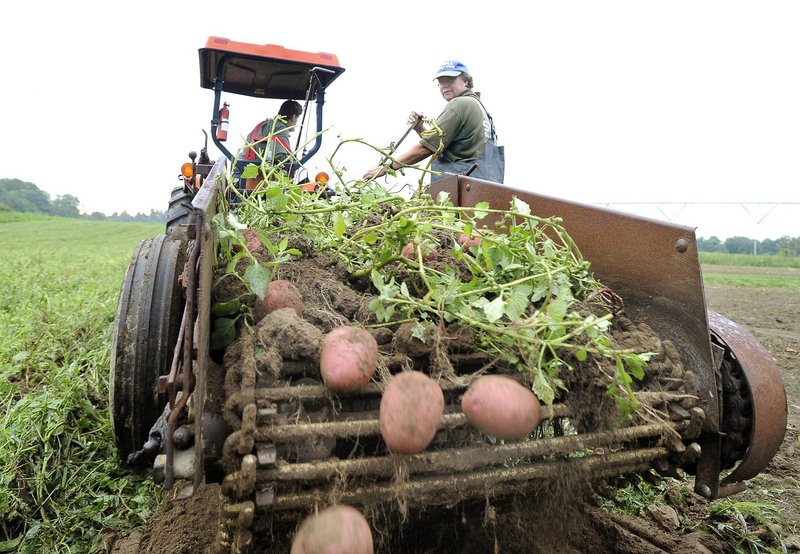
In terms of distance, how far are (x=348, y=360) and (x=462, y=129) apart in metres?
3.08

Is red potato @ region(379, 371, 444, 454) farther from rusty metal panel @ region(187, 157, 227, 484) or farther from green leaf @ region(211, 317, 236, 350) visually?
green leaf @ region(211, 317, 236, 350)

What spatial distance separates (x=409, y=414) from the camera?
1446 mm

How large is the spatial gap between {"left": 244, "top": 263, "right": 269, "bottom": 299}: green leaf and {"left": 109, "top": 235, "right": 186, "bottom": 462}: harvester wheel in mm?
→ 762

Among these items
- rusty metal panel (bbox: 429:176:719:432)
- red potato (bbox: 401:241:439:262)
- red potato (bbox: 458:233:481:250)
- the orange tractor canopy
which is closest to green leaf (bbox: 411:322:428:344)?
red potato (bbox: 401:241:439:262)

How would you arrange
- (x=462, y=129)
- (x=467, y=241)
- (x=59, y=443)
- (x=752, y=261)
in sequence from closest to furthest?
(x=467, y=241), (x=59, y=443), (x=462, y=129), (x=752, y=261)

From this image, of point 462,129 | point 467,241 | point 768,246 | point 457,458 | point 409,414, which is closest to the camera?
point 409,414

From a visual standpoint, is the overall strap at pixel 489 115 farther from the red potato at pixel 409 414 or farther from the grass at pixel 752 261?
the grass at pixel 752 261

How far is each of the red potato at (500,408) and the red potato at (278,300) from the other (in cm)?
70

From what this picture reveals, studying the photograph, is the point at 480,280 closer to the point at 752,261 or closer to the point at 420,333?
the point at 420,333

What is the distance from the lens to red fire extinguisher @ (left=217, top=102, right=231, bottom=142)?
5598mm

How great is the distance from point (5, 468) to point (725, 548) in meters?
3.30

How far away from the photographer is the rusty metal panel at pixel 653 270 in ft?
6.86

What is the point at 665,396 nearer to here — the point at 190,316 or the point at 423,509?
the point at 423,509

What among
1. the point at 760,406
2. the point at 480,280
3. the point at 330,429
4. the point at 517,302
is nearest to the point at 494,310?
the point at 517,302
